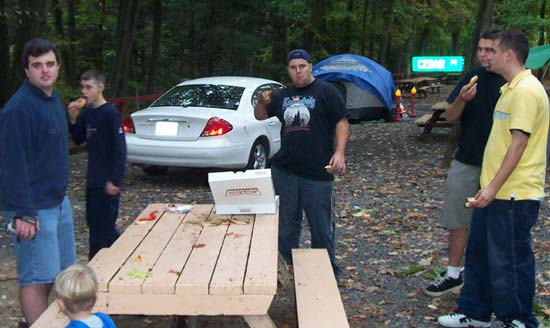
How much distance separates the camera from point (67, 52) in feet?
80.4

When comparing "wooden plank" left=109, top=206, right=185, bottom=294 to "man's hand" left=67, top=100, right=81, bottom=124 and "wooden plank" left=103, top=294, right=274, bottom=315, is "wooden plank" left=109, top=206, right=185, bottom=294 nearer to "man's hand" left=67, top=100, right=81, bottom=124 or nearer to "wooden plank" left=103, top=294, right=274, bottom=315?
"wooden plank" left=103, top=294, right=274, bottom=315

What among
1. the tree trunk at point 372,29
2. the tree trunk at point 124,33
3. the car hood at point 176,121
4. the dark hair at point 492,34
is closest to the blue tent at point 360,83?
the tree trunk at point 124,33

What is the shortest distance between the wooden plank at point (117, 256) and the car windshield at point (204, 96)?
5.07m

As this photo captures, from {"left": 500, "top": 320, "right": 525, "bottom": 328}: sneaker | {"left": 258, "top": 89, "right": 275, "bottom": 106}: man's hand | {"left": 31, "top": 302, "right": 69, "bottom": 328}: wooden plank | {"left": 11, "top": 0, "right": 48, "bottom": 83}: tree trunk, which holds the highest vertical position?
{"left": 11, "top": 0, "right": 48, "bottom": 83}: tree trunk

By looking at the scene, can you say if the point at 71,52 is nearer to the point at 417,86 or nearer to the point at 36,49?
the point at 417,86

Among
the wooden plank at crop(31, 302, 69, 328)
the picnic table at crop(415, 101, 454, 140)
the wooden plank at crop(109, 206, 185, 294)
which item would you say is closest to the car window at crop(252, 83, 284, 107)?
the wooden plank at crop(109, 206, 185, 294)

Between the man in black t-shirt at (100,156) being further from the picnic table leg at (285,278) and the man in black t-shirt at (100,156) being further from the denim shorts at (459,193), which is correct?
the denim shorts at (459,193)

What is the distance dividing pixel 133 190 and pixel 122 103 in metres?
3.77

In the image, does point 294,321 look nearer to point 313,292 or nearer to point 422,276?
point 313,292

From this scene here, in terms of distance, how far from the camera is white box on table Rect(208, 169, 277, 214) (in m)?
4.64

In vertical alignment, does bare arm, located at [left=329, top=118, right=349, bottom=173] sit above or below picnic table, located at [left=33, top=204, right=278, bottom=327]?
above

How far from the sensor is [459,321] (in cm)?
462

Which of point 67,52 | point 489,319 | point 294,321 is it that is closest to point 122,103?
point 294,321

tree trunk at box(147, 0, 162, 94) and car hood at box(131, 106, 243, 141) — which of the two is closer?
car hood at box(131, 106, 243, 141)
